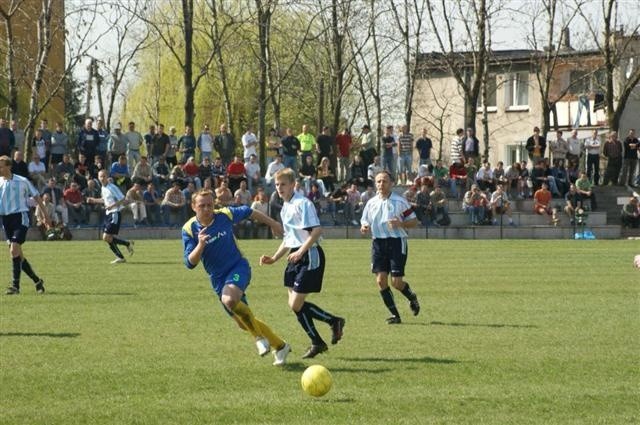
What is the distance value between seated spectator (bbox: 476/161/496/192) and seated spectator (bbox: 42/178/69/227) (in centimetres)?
1318

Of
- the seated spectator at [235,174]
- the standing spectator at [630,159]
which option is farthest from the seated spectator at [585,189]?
the seated spectator at [235,174]

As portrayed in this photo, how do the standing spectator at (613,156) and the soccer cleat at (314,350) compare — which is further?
the standing spectator at (613,156)

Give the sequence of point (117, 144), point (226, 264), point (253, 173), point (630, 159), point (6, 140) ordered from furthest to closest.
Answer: point (630, 159) < point (253, 173) < point (117, 144) < point (6, 140) < point (226, 264)

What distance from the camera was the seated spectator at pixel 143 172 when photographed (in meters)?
A: 34.8

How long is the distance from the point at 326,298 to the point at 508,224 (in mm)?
21405

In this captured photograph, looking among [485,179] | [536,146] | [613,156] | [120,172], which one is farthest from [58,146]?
[613,156]

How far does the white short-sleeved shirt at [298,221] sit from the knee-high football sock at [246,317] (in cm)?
99

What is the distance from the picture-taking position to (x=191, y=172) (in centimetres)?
3566

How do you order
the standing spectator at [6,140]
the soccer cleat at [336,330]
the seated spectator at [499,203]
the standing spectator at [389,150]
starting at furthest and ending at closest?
1. the seated spectator at [499,203]
2. the standing spectator at [389,150]
3. the standing spectator at [6,140]
4. the soccer cleat at [336,330]

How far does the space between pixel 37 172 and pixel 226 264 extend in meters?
23.3

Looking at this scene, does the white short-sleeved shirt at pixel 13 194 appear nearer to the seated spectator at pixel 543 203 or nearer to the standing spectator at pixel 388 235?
the standing spectator at pixel 388 235

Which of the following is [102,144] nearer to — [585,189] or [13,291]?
[585,189]

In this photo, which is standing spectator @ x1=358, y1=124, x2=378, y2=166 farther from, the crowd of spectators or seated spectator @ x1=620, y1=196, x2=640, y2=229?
seated spectator @ x1=620, y1=196, x2=640, y2=229

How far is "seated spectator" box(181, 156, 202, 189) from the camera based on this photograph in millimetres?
35469
